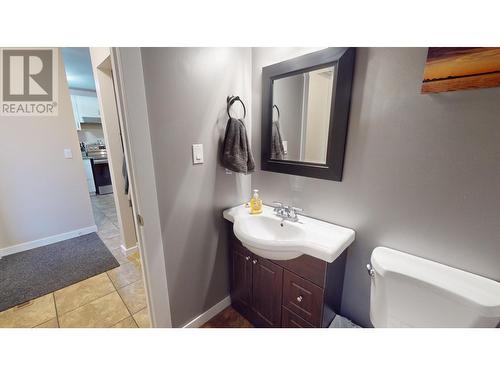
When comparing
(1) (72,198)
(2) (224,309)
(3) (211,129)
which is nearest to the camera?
(3) (211,129)

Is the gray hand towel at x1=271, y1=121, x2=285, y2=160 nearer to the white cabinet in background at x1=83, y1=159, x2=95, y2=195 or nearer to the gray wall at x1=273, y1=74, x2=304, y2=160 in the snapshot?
the gray wall at x1=273, y1=74, x2=304, y2=160

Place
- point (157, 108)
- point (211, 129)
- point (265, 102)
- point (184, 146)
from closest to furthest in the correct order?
1. point (157, 108)
2. point (184, 146)
3. point (211, 129)
4. point (265, 102)

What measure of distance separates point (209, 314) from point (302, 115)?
1.52 meters

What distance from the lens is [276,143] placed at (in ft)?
4.56

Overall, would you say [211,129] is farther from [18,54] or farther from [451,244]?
[18,54]

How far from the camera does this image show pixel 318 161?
1211 millimetres

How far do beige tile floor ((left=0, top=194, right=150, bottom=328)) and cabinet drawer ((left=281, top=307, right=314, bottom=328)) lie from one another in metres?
0.98

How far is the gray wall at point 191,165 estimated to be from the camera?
1012 mm

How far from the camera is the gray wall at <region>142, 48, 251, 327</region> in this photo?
101 centimetres

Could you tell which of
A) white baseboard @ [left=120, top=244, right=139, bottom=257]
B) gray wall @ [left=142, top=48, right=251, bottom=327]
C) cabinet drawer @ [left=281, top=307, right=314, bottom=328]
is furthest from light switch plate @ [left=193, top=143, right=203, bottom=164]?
white baseboard @ [left=120, top=244, right=139, bottom=257]

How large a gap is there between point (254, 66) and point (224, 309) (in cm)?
179

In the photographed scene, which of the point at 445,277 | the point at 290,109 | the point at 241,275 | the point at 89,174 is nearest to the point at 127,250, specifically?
the point at 241,275

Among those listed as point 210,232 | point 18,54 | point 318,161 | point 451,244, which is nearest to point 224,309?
point 210,232
